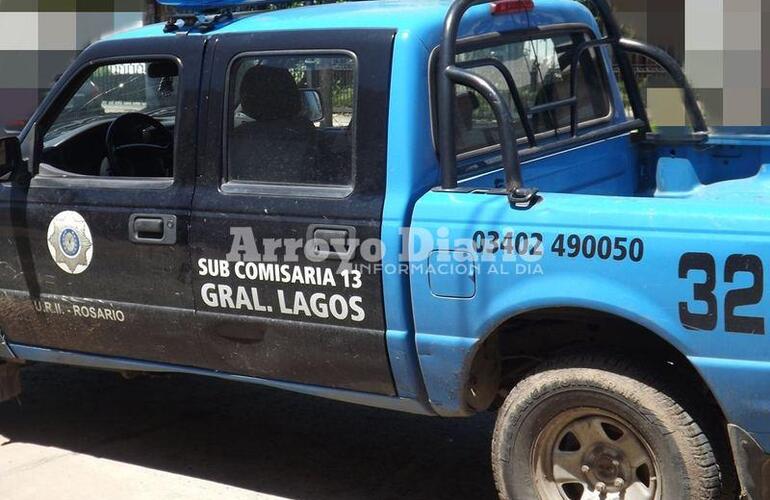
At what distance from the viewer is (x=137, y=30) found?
15.1 ft

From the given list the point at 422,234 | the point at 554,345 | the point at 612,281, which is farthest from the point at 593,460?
the point at 422,234

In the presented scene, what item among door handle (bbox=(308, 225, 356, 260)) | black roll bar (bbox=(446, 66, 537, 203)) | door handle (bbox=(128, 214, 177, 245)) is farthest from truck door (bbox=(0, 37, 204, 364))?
black roll bar (bbox=(446, 66, 537, 203))

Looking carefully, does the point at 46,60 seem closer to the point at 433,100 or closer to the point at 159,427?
the point at 159,427

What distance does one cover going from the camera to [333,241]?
3814mm

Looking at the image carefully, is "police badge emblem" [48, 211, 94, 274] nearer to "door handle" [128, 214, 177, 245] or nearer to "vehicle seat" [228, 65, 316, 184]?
"door handle" [128, 214, 177, 245]

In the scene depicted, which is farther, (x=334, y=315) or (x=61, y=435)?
(x=61, y=435)

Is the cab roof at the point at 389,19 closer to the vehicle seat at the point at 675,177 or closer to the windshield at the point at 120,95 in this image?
the windshield at the point at 120,95

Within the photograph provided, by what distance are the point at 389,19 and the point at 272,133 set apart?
659mm

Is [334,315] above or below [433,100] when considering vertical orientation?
below

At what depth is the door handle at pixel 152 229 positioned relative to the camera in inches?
166

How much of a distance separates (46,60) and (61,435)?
452 centimetres

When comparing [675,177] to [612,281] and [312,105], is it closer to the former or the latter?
[612,281]

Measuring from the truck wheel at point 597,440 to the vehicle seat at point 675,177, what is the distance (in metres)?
1.61

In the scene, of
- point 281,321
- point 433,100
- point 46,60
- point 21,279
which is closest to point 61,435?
point 21,279
